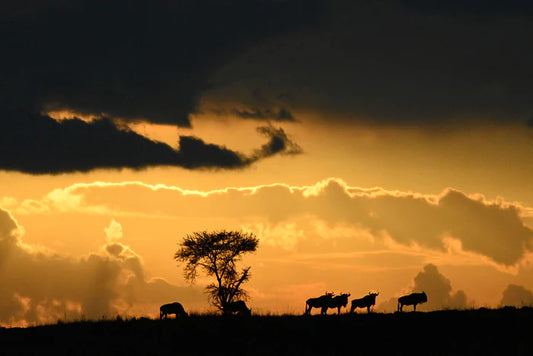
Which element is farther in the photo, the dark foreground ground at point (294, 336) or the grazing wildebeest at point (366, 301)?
the grazing wildebeest at point (366, 301)

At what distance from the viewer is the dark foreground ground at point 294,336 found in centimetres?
4975

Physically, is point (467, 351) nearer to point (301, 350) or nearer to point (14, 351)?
point (301, 350)

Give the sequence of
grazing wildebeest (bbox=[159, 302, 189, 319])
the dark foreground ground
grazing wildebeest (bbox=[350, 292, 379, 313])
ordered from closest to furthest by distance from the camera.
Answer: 1. the dark foreground ground
2. grazing wildebeest (bbox=[159, 302, 189, 319])
3. grazing wildebeest (bbox=[350, 292, 379, 313])

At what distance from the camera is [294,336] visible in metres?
52.7

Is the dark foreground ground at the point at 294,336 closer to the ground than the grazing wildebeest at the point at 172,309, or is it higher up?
closer to the ground

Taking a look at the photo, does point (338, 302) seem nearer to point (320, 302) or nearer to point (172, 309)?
point (320, 302)

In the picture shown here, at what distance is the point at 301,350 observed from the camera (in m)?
49.7

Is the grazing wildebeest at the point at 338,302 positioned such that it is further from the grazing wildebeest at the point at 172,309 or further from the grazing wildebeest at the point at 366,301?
the grazing wildebeest at the point at 172,309

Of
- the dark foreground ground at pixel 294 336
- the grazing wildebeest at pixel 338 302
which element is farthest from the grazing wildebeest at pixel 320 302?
the dark foreground ground at pixel 294 336

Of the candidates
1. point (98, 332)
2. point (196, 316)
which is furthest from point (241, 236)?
point (98, 332)

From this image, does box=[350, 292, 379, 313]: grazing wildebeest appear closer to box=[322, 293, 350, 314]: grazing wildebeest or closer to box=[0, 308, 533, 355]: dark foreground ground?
box=[322, 293, 350, 314]: grazing wildebeest

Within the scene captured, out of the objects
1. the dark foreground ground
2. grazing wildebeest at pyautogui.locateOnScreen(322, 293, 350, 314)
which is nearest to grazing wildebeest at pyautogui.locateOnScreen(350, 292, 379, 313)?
grazing wildebeest at pyautogui.locateOnScreen(322, 293, 350, 314)

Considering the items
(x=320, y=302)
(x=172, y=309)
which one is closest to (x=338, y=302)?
(x=320, y=302)

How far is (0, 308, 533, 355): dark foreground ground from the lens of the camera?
49750 mm
